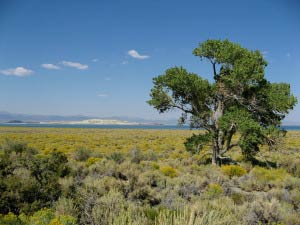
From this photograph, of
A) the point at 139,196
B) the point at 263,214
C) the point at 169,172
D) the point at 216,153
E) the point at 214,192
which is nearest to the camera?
the point at 263,214

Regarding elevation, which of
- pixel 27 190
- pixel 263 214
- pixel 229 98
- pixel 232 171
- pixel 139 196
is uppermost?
pixel 229 98

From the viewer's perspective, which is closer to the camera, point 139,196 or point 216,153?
point 139,196

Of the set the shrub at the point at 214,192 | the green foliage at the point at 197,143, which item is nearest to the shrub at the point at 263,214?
the shrub at the point at 214,192

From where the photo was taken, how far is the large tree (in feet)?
48.6

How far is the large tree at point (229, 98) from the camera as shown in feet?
48.6

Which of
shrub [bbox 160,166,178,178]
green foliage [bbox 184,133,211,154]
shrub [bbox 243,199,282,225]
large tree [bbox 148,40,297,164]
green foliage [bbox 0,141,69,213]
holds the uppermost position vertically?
large tree [bbox 148,40,297,164]

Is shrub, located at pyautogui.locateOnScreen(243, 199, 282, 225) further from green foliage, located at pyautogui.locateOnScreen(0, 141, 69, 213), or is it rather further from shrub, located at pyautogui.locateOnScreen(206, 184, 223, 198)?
green foliage, located at pyautogui.locateOnScreen(0, 141, 69, 213)

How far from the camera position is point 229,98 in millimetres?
15836

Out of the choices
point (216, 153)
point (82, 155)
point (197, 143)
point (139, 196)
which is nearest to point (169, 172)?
point (197, 143)

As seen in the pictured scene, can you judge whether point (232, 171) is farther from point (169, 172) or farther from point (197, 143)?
point (169, 172)

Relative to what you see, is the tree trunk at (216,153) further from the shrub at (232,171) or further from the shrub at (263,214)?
the shrub at (263,214)

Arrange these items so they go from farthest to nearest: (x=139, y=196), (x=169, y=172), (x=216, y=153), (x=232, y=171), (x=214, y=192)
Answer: (x=216, y=153) < (x=232, y=171) < (x=169, y=172) < (x=214, y=192) < (x=139, y=196)

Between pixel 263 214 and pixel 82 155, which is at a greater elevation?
pixel 263 214

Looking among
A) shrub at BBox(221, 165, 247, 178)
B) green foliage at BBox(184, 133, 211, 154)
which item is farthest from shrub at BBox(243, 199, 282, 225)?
green foliage at BBox(184, 133, 211, 154)
